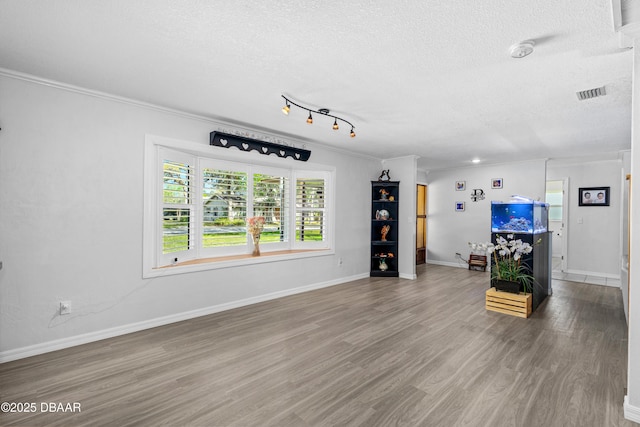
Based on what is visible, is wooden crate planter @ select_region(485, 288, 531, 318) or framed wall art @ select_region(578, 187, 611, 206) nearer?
wooden crate planter @ select_region(485, 288, 531, 318)

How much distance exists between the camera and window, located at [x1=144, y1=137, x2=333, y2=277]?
3.40 meters

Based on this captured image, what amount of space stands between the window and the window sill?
0.6 inches

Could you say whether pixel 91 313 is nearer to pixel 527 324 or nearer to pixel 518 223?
pixel 527 324

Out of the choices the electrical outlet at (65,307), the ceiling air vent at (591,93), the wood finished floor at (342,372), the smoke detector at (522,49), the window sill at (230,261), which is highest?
the ceiling air vent at (591,93)

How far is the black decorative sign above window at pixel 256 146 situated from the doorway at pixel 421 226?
4.22m

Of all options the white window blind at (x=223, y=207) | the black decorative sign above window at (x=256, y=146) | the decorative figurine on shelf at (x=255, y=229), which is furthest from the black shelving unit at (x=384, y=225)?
the white window blind at (x=223, y=207)

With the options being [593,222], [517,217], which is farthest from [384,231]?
[593,222]

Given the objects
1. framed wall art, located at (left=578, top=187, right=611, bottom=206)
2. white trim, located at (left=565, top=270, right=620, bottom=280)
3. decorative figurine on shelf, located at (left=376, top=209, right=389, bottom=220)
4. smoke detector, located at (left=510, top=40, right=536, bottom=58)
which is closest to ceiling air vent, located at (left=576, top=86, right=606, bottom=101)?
smoke detector, located at (left=510, top=40, right=536, bottom=58)

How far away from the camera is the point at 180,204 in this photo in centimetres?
361

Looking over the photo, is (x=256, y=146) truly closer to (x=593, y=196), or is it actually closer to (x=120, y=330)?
(x=120, y=330)

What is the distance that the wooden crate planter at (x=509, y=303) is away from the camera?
149 inches

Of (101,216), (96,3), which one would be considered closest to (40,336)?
(101,216)

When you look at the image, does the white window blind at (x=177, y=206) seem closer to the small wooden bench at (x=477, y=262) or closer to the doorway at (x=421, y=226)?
the doorway at (x=421, y=226)

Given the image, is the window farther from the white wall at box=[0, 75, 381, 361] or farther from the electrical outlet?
the electrical outlet
